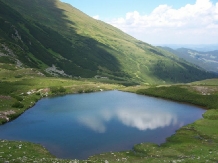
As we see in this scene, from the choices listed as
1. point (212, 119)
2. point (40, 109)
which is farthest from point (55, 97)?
point (212, 119)

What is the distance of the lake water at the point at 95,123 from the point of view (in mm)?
48256

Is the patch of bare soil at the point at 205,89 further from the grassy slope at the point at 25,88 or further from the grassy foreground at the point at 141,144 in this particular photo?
the grassy slope at the point at 25,88

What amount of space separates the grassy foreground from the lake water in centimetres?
306

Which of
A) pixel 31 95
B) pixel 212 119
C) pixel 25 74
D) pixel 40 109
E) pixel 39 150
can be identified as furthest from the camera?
pixel 25 74

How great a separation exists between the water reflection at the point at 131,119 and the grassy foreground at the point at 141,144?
23.6 feet

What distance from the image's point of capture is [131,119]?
6525 centimetres

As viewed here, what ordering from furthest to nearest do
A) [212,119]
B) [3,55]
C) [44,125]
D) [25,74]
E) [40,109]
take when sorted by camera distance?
[3,55], [25,74], [40,109], [212,119], [44,125]

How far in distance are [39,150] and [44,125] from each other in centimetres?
1593

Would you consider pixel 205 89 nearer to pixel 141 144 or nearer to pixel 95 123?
pixel 95 123

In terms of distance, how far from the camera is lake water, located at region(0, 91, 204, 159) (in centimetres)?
4826

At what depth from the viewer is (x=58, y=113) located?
70125 mm

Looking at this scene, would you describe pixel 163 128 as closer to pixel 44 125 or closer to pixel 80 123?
pixel 80 123

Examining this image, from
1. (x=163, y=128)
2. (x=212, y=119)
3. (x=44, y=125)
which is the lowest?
(x=44, y=125)

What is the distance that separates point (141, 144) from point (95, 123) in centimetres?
1685
